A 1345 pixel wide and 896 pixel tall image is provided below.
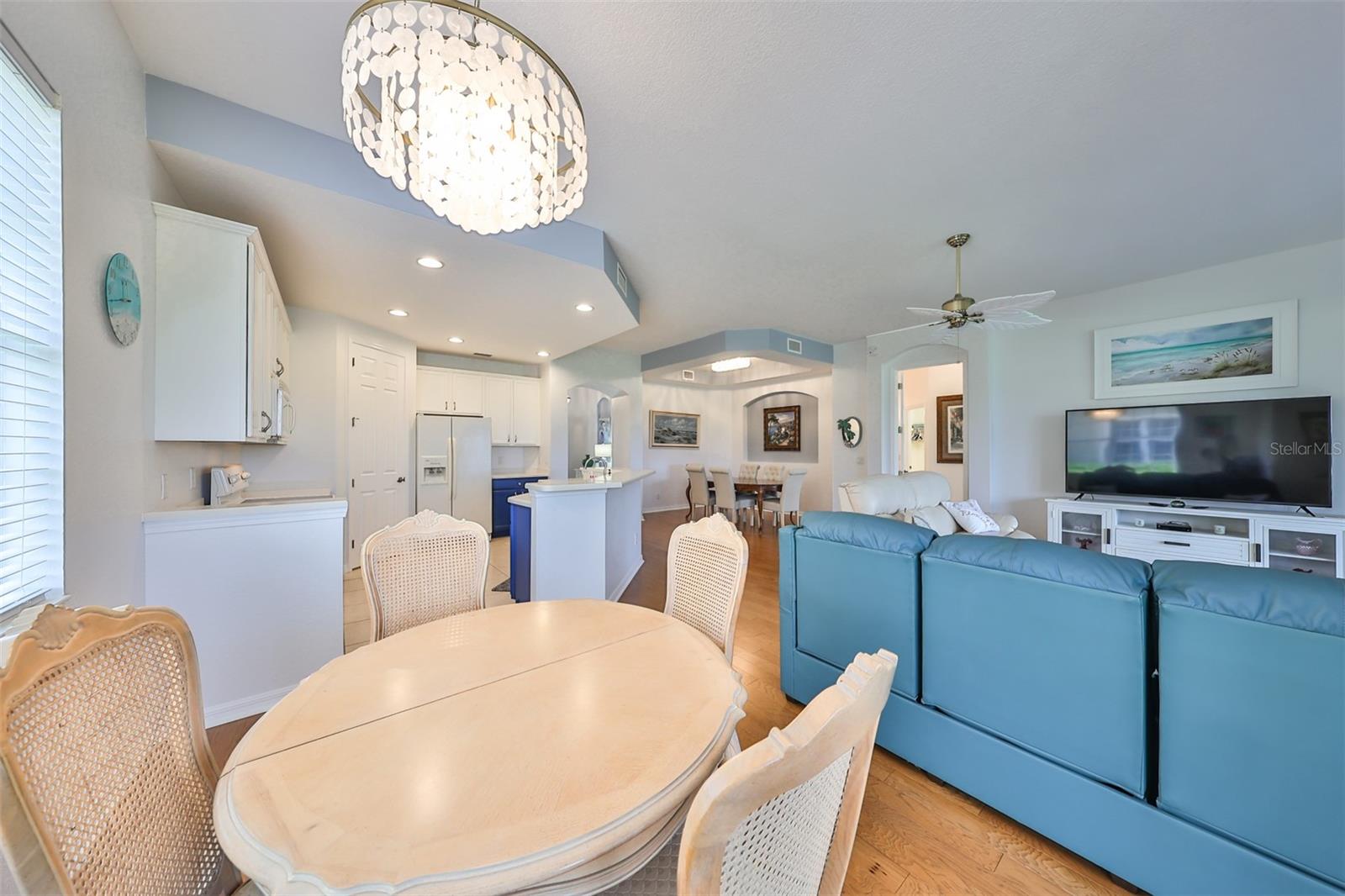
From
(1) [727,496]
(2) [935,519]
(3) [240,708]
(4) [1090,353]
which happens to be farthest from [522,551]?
(4) [1090,353]

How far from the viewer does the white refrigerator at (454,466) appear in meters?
4.92

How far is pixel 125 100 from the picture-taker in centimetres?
157

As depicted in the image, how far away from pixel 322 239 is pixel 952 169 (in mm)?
3325

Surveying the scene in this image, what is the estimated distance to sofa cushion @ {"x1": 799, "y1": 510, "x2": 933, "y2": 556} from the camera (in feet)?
5.63

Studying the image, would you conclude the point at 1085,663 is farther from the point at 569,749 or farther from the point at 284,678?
the point at 284,678

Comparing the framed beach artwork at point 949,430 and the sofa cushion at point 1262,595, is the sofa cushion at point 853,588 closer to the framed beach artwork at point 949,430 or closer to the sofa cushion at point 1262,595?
the sofa cushion at point 1262,595

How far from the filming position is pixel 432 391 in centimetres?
531

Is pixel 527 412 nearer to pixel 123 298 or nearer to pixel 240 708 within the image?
pixel 240 708

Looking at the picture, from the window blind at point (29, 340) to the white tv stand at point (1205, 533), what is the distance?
16.2ft

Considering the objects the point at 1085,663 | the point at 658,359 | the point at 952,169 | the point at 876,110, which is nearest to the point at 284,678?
the point at 1085,663

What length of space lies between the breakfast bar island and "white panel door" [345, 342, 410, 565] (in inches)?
71.4

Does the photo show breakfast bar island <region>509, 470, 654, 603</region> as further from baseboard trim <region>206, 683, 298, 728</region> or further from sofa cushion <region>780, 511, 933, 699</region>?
sofa cushion <region>780, 511, 933, 699</region>

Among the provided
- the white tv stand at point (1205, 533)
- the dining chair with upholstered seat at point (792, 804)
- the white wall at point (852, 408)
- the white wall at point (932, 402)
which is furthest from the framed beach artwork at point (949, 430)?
the dining chair with upholstered seat at point (792, 804)

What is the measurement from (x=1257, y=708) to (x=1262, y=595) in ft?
0.86
